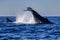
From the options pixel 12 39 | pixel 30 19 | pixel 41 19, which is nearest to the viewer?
pixel 12 39

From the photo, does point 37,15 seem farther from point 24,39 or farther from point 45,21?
point 24,39

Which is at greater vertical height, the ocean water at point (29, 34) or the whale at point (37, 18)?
the whale at point (37, 18)

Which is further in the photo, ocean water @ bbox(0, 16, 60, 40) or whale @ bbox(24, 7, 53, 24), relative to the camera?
whale @ bbox(24, 7, 53, 24)

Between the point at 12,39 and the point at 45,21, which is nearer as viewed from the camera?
the point at 12,39

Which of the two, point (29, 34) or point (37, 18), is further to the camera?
point (37, 18)

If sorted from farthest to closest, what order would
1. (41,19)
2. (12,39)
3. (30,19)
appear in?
(30,19) < (41,19) < (12,39)

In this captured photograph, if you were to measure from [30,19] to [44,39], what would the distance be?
39.8m

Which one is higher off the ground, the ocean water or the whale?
the whale

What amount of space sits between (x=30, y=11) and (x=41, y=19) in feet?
9.98

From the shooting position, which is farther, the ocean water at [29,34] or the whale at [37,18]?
the whale at [37,18]

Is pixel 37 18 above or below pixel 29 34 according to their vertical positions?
above

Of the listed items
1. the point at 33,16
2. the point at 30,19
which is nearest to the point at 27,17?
the point at 30,19

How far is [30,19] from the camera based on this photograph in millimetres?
62438

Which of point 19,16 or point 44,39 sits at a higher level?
point 19,16
